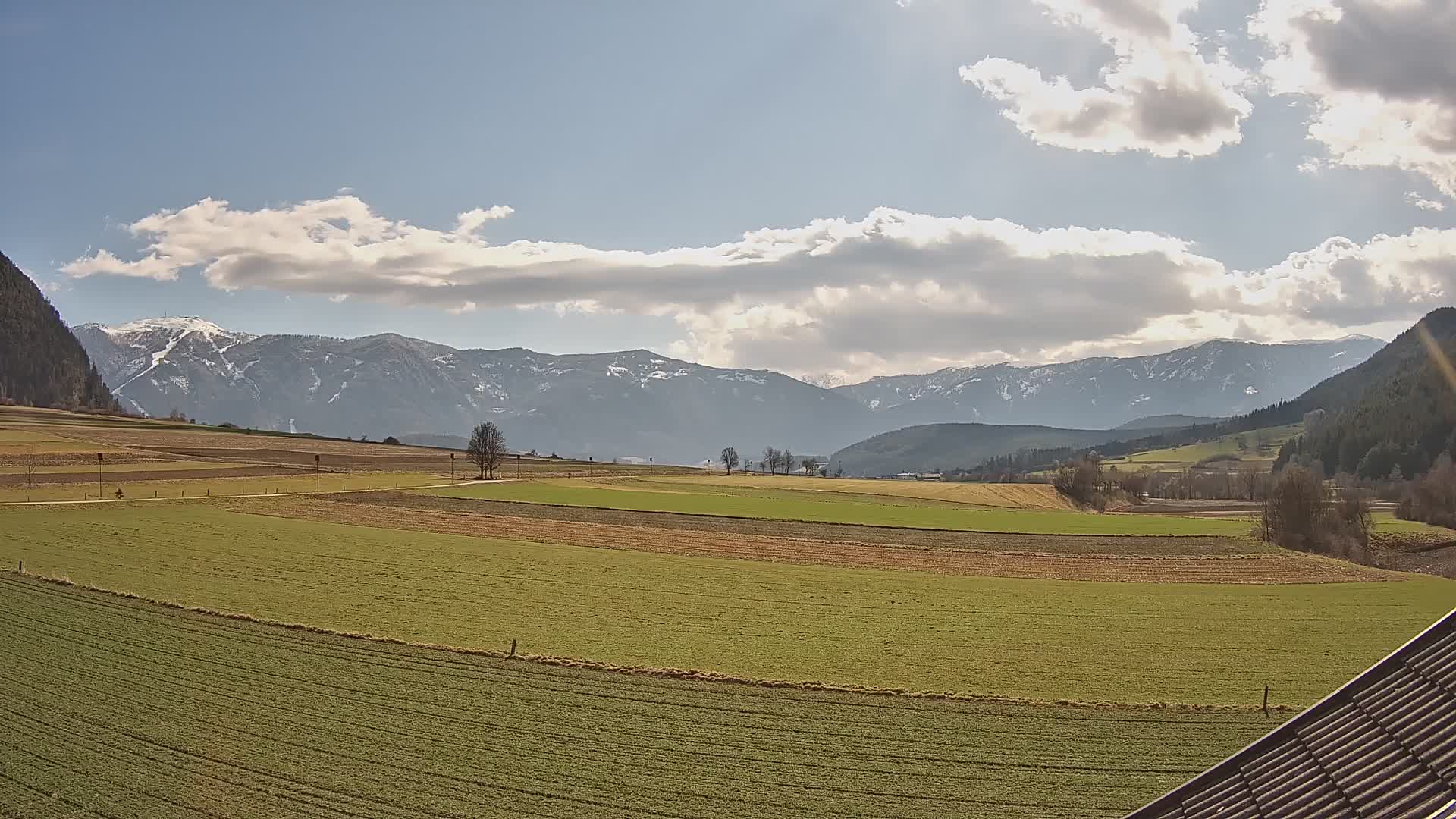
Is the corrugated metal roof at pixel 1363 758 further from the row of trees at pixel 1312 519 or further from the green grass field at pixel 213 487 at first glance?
the green grass field at pixel 213 487

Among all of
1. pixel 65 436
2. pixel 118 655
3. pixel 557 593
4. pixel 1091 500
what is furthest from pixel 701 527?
pixel 65 436

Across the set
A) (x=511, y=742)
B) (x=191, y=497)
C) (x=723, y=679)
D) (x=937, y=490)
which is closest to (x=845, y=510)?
(x=937, y=490)

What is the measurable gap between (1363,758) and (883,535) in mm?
67750

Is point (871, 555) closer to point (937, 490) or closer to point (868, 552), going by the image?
point (868, 552)

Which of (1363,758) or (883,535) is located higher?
(1363,758)

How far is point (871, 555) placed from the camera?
62.0 m

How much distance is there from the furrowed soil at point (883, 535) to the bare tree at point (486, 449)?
42220 mm

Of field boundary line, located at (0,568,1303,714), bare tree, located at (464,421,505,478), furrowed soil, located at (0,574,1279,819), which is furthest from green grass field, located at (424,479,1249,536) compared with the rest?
furrowed soil, located at (0,574,1279,819)

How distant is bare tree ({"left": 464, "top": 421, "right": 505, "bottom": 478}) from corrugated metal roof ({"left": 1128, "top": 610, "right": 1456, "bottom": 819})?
415 ft

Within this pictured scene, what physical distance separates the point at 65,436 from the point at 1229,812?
165 meters

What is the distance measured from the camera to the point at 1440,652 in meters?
9.25

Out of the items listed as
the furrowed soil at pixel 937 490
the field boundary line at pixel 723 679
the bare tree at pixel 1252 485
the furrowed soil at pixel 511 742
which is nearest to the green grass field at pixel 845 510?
the furrowed soil at pixel 937 490

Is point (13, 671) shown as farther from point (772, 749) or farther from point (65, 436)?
point (65, 436)

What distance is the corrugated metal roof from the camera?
26.5 ft
